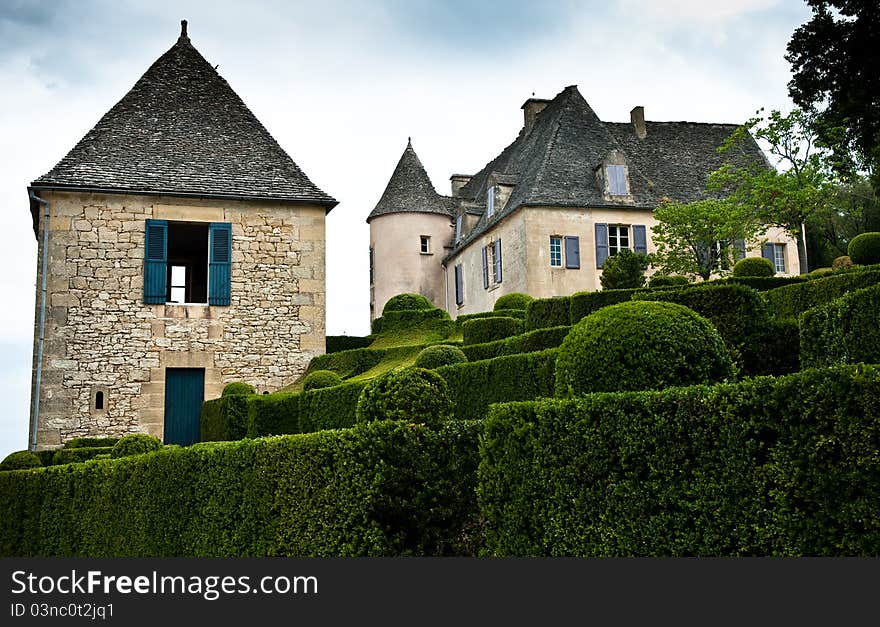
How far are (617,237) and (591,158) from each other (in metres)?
3.37

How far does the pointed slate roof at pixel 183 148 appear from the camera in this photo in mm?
23344

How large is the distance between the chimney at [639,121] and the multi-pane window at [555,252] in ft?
29.2

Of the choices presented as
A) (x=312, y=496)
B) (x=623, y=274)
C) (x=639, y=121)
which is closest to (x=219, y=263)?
(x=623, y=274)

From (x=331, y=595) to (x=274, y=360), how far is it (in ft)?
59.1

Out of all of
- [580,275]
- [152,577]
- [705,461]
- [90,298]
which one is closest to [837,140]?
[580,275]

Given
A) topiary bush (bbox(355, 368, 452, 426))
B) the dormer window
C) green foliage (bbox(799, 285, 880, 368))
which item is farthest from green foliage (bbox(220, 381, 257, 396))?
the dormer window

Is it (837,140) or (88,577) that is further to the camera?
(837,140)

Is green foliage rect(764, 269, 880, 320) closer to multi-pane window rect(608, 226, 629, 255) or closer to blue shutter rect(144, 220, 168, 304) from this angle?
blue shutter rect(144, 220, 168, 304)

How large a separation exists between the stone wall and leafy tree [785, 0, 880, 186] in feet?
37.3

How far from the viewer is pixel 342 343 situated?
25.4m

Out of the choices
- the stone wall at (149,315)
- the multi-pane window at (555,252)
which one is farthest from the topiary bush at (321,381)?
the multi-pane window at (555,252)

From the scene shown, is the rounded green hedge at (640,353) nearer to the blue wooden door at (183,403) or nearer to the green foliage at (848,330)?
the green foliage at (848,330)

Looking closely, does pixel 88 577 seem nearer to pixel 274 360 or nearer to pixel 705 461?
pixel 705 461

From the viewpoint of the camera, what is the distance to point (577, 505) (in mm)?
6531
